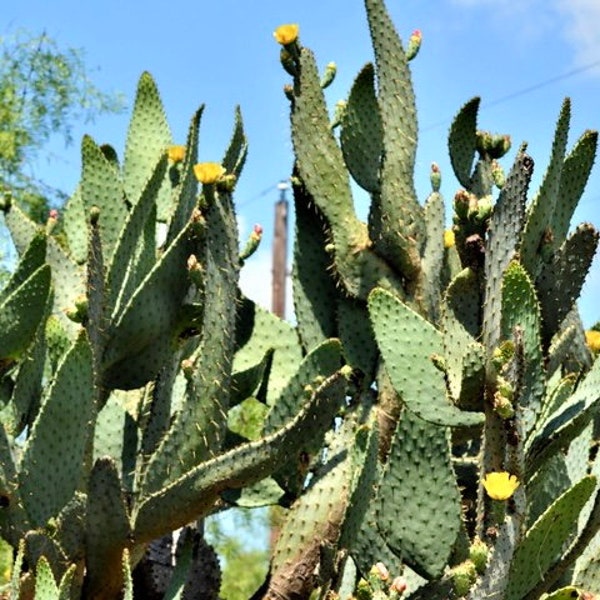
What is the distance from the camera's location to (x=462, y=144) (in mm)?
3592

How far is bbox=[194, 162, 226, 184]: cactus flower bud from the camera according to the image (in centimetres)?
299

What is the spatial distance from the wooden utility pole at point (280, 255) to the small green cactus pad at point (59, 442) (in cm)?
1161

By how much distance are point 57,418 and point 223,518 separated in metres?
6.27

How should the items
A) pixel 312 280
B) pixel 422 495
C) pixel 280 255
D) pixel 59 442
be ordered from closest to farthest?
pixel 422 495
pixel 59 442
pixel 312 280
pixel 280 255

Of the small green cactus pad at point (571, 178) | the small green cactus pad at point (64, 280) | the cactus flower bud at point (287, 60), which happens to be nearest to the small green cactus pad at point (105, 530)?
the small green cactus pad at point (64, 280)

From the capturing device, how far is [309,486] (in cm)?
327

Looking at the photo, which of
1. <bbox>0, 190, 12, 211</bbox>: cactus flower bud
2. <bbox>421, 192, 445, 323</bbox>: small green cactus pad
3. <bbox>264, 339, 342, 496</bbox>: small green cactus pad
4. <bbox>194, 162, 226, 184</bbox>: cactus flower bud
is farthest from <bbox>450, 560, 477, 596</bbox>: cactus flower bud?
<bbox>0, 190, 12, 211</bbox>: cactus flower bud

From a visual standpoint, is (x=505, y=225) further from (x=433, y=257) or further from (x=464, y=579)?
(x=433, y=257)

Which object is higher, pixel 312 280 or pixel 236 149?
pixel 236 149

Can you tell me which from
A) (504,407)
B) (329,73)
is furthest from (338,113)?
A: (504,407)

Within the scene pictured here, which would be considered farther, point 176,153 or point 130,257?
point 176,153

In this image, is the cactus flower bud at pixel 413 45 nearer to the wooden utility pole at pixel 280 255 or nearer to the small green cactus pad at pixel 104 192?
the small green cactus pad at pixel 104 192

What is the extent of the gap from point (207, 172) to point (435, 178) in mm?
1164

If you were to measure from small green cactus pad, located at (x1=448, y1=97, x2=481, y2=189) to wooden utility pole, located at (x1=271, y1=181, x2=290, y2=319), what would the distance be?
10982 millimetres
